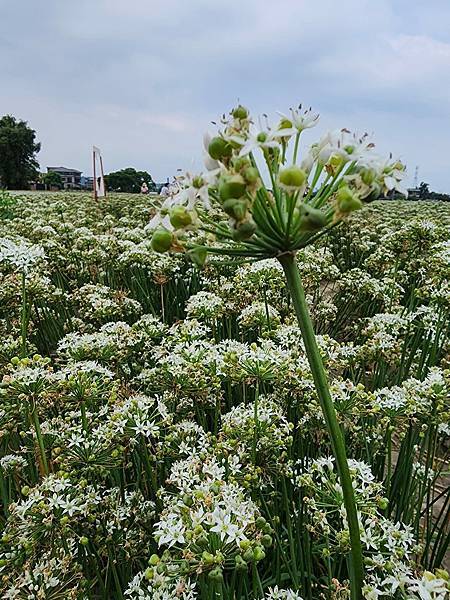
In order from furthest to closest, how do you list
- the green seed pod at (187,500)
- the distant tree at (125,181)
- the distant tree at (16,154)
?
the distant tree at (16,154) → the distant tree at (125,181) → the green seed pod at (187,500)

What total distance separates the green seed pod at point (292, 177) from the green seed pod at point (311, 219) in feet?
0.14

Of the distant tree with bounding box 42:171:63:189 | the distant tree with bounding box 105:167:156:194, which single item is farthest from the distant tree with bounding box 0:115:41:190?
the distant tree with bounding box 105:167:156:194

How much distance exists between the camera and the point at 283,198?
0.98m

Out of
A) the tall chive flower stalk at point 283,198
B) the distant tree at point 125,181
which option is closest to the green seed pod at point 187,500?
the tall chive flower stalk at point 283,198

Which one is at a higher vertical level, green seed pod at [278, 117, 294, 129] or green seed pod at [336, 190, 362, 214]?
green seed pod at [278, 117, 294, 129]

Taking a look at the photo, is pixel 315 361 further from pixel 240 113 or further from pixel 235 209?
pixel 240 113

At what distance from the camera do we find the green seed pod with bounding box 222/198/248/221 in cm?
84

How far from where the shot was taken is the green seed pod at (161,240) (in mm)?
993

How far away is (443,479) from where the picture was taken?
3.74m

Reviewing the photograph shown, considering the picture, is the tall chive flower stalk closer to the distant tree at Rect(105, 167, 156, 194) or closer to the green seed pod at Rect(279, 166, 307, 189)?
the green seed pod at Rect(279, 166, 307, 189)

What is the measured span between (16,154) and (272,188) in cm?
6760

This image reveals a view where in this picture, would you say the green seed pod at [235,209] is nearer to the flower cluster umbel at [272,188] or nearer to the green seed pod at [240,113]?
the flower cluster umbel at [272,188]

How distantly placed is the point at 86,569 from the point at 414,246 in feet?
12.1

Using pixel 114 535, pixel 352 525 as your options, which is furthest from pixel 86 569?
pixel 352 525
